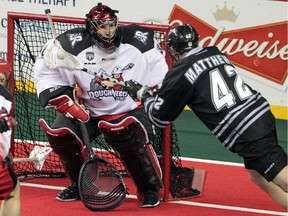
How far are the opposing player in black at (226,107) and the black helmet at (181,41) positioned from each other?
0.30 feet

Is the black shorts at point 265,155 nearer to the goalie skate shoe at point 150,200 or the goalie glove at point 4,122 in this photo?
the goalie skate shoe at point 150,200

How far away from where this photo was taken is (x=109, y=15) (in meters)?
6.35

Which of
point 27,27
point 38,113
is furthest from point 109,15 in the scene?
point 38,113

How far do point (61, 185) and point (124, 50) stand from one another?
121 centimetres

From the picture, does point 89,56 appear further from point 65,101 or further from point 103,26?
point 65,101

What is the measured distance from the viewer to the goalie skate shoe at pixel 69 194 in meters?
6.60

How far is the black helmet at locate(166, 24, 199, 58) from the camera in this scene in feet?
18.9

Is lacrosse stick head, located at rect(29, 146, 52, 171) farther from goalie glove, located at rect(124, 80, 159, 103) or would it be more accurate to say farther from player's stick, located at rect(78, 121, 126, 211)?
goalie glove, located at rect(124, 80, 159, 103)

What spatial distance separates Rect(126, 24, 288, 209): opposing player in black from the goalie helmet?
826mm

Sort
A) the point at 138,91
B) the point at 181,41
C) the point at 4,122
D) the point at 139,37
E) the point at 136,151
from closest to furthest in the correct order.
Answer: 1. the point at 4,122
2. the point at 181,41
3. the point at 138,91
4. the point at 136,151
5. the point at 139,37

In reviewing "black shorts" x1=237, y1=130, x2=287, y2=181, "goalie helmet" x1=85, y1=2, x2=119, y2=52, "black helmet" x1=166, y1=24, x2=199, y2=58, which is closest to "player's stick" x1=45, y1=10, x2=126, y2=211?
"goalie helmet" x1=85, y1=2, x2=119, y2=52

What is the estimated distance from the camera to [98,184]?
21.2ft

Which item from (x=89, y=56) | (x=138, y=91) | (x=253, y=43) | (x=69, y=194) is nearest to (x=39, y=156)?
(x=69, y=194)

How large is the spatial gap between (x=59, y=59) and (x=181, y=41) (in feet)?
3.10
